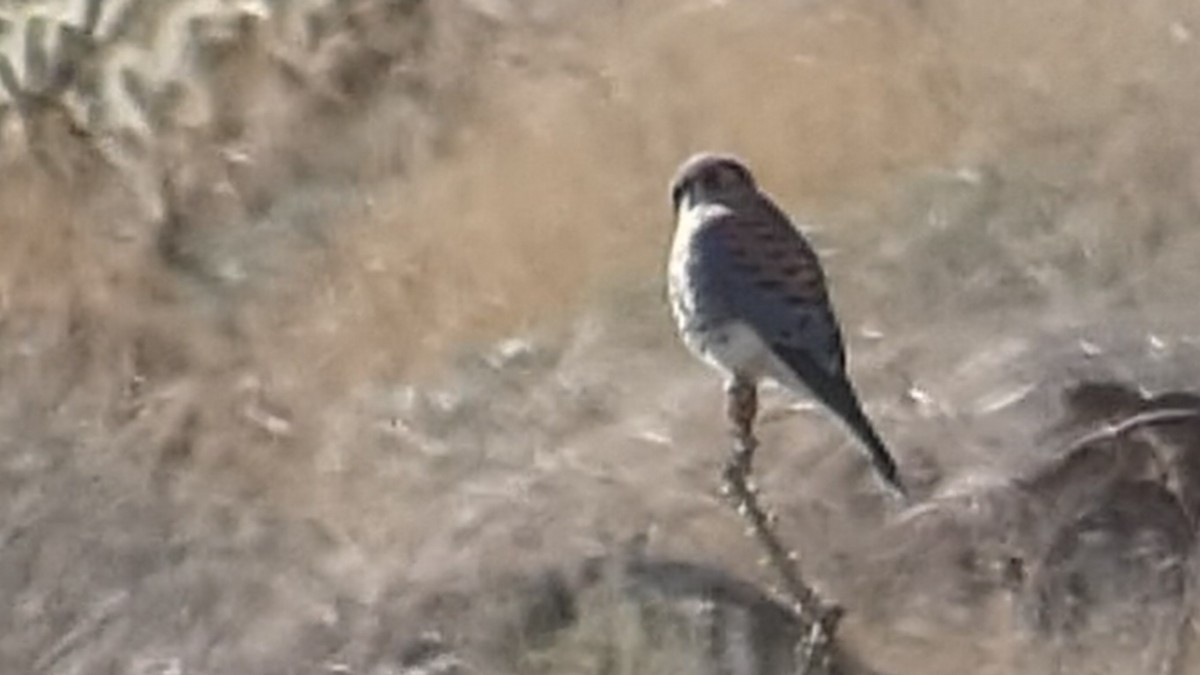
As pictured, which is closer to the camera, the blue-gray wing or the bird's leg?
the bird's leg

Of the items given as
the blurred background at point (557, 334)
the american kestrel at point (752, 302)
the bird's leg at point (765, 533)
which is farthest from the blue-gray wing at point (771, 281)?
the blurred background at point (557, 334)

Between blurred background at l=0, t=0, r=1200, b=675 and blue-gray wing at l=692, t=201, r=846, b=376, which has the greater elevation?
blue-gray wing at l=692, t=201, r=846, b=376

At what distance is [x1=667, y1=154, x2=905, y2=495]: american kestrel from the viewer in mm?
5887

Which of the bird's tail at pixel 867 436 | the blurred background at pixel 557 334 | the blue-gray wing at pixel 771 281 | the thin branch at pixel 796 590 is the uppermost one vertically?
the blue-gray wing at pixel 771 281

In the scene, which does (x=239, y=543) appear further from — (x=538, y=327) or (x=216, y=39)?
(x=216, y=39)

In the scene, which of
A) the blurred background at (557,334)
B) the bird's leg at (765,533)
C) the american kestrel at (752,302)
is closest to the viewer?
the bird's leg at (765,533)

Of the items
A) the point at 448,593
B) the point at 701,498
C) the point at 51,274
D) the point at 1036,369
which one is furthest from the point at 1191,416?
the point at 51,274

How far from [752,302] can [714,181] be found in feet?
1.38

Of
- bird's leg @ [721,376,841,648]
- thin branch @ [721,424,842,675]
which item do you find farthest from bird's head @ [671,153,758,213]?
thin branch @ [721,424,842,675]

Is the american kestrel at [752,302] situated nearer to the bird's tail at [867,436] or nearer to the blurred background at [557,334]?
the bird's tail at [867,436]

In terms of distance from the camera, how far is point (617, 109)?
25.6ft

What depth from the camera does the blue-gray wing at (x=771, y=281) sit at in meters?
5.96

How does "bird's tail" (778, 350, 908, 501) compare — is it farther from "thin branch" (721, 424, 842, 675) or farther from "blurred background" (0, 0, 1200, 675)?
"blurred background" (0, 0, 1200, 675)

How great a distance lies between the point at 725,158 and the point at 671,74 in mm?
1455
